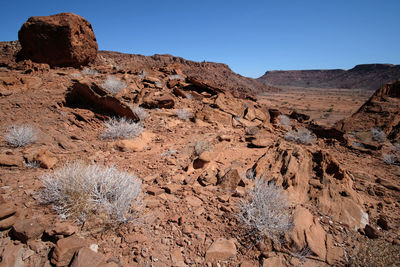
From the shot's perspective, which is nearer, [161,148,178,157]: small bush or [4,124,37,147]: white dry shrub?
[4,124,37,147]: white dry shrub

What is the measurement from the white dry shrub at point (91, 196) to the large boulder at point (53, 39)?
8.44 m

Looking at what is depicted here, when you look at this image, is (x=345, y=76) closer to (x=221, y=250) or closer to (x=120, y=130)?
(x=120, y=130)

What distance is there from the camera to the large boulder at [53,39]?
27.0 feet

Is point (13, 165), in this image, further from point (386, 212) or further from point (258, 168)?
point (386, 212)

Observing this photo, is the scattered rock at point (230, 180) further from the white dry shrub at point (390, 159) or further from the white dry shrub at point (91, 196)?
the white dry shrub at point (390, 159)

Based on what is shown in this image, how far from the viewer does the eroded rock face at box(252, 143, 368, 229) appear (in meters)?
2.48

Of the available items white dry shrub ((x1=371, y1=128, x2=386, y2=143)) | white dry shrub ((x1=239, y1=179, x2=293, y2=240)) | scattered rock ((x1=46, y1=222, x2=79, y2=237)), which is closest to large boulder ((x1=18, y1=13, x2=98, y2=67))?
scattered rock ((x1=46, y1=222, x2=79, y2=237))

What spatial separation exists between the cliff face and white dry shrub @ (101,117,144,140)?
84.7 m

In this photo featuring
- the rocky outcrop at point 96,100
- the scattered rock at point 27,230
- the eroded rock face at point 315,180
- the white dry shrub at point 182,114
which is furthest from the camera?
the white dry shrub at point 182,114

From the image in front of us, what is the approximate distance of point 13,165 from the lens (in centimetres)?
280

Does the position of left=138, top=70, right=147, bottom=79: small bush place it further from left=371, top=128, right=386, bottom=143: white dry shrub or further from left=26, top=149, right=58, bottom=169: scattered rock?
left=371, top=128, right=386, bottom=143: white dry shrub

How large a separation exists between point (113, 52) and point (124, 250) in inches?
1943

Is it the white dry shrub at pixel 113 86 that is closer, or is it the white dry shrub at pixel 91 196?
the white dry shrub at pixel 91 196

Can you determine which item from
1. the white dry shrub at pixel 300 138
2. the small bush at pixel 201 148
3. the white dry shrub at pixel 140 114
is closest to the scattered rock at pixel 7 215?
the small bush at pixel 201 148
